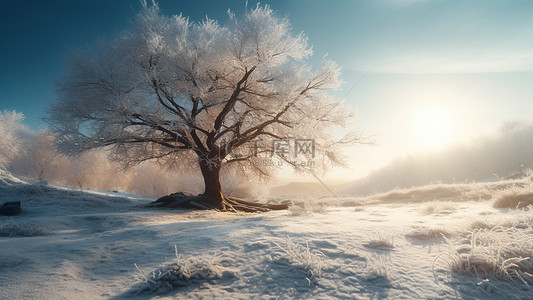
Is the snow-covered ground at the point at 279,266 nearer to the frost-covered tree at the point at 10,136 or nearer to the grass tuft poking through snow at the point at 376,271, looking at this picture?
the grass tuft poking through snow at the point at 376,271

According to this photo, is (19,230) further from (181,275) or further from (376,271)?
(376,271)

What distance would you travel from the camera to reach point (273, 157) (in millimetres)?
11734

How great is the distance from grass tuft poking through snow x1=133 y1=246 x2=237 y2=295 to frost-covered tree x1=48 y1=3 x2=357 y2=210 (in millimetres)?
6847

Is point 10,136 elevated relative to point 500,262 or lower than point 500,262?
elevated

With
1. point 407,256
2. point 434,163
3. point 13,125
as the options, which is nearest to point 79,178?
point 13,125

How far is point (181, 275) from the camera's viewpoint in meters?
2.51

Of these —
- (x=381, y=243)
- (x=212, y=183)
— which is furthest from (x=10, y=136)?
(x=381, y=243)

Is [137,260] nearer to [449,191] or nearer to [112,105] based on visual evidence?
[112,105]

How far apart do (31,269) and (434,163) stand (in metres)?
52.7

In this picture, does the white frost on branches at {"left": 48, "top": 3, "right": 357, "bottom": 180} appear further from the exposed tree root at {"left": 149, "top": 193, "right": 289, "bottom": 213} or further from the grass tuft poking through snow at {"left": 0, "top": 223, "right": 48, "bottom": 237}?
the grass tuft poking through snow at {"left": 0, "top": 223, "right": 48, "bottom": 237}

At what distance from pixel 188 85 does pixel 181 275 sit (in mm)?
7765

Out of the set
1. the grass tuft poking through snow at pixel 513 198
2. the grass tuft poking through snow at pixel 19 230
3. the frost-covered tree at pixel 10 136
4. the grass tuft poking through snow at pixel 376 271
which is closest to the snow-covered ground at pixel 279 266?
the grass tuft poking through snow at pixel 376 271

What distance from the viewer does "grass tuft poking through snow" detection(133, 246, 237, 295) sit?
2.41 meters

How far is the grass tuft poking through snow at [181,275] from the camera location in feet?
7.92
